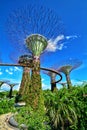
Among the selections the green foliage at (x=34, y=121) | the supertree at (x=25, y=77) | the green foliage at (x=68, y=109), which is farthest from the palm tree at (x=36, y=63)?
the green foliage at (x=68, y=109)

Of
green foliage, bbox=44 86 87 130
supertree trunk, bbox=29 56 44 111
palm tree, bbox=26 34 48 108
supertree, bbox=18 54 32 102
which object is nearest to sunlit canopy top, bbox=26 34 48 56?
palm tree, bbox=26 34 48 108

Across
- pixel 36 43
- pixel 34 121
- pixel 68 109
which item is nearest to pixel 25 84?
pixel 36 43

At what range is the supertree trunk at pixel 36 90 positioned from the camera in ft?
57.3

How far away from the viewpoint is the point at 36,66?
18.9 metres

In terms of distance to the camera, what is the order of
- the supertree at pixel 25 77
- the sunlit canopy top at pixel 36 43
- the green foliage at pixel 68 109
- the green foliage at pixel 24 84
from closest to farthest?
the green foliage at pixel 68 109, the sunlit canopy top at pixel 36 43, the green foliage at pixel 24 84, the supertree at pixel 25 77

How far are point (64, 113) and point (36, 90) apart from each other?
9667 mm

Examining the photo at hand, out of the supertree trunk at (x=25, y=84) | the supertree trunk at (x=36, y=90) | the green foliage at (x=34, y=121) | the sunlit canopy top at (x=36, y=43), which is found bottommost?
the green foliage at (x=34, y=121)

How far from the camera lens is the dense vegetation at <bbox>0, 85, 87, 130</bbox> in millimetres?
7930

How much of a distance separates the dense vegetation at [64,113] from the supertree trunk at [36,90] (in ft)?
25.4

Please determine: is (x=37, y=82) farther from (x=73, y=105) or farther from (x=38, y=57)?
(x=73, y=105)

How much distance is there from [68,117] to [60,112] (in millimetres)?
438

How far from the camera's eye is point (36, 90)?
58.7 ft

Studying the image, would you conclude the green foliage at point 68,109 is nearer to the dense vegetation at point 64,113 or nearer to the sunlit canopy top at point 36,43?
the dense vegetation at point 64,113

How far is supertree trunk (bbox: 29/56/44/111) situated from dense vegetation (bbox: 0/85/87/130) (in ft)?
25.4
